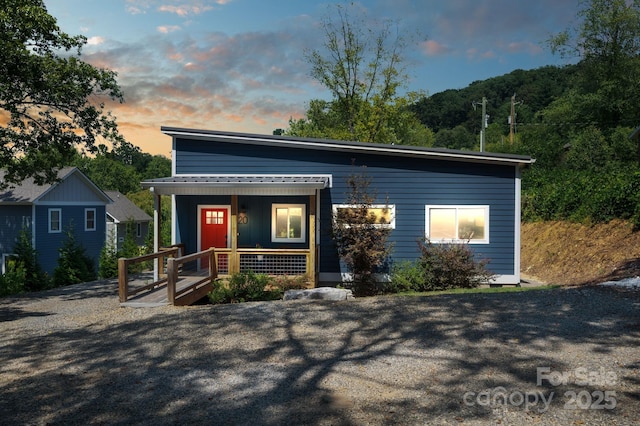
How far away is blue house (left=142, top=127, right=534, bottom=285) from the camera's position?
1417 cm

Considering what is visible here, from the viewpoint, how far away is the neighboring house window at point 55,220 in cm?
2608

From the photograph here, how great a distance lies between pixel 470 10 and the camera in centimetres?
2434

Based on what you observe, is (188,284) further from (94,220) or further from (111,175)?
(111,175)

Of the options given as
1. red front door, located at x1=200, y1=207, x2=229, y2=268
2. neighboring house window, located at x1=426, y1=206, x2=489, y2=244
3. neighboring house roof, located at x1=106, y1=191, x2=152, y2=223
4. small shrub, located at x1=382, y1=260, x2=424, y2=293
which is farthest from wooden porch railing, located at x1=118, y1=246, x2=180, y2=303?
neighboring house roof, located at x1=106, y1=191, x2=152, y2=223

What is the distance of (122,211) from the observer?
39125 mm

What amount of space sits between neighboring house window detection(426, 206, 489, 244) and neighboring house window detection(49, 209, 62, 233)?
21440mm

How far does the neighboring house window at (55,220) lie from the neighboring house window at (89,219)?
2.04 metres

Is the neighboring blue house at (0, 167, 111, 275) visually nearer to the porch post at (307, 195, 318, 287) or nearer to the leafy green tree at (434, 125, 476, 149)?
the porch post at (307, 195, 318, 287)

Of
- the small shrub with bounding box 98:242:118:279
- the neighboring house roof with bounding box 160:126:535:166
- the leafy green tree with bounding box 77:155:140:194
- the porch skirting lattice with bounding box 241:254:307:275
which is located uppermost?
the leafy green tree with bounding box 77:155:140:194

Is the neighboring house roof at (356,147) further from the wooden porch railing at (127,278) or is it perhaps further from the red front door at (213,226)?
the wooden porch railing at (127,278)

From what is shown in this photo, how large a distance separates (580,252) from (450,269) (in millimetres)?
6277

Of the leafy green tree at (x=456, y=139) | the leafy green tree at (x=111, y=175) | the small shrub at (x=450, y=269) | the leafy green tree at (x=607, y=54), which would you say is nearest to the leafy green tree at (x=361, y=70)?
the leafy green tree at (x=607, y=54)

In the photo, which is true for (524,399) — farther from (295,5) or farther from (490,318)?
(295,5)

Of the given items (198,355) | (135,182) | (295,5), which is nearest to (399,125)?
(295,5)
